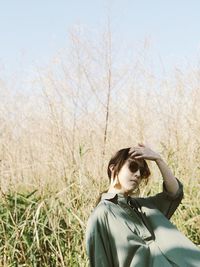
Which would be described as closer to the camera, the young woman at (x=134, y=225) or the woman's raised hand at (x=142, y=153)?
the young woman at (x=134, y=225)

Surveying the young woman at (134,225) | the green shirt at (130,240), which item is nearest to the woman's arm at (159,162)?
the young woman at (134,225)

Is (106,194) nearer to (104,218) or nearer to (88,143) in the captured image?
(104,218)

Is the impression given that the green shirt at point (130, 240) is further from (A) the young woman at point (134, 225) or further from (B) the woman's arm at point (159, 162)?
(B) the woman's arm at point (159, 162)

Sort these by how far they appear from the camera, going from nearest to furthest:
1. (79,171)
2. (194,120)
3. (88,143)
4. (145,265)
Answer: (145,265) < (79,171) < (88,143) < (194,120)

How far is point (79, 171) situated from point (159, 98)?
4.47 feet

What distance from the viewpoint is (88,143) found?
3730 mm

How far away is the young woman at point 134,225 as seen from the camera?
180cm

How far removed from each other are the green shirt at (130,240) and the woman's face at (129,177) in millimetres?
38

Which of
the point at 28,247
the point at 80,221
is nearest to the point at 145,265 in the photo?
the point at 80,221

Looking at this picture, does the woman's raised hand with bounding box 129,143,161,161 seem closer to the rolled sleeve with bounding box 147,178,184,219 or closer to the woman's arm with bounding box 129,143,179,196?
the woman's arm with bounding box 129,143,179,196

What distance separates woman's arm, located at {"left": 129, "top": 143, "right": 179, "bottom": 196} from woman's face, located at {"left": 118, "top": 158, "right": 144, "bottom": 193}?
5 cm

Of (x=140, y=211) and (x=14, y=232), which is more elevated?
(x=140, y=211)

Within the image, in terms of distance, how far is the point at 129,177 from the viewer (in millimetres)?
1967

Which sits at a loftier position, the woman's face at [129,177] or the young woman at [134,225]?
the woman's face at [129,177]
